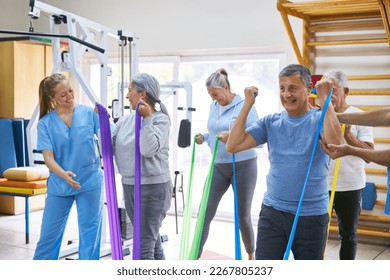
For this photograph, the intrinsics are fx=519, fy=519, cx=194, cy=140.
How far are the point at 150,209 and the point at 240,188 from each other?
0.96 m

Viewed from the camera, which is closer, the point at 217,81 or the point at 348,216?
the point at 348,216

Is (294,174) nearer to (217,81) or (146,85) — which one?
(146,85)

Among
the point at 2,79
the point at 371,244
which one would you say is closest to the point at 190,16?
the point at 2,79

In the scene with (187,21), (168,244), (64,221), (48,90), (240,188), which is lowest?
(168,244)

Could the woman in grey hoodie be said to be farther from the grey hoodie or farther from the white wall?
the white wall

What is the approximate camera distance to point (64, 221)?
2695 mm

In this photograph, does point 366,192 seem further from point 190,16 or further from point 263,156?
point 190,16

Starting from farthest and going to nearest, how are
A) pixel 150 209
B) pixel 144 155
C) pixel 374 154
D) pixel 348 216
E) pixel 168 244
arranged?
pixel 168 244
pixel 348 216
pixel 150 209
pixel 144 155
pixel 374 154

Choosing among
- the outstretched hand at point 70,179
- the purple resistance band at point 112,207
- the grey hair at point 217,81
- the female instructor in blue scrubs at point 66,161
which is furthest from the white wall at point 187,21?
the purple resistance band at point 112,207

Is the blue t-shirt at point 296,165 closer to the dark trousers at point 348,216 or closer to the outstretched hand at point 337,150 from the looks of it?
the outstretched hand at point 337,150

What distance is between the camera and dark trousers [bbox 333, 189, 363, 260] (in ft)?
8.50

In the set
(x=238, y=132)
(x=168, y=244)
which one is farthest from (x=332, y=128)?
(x=168, y=244)

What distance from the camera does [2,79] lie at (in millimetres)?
5207

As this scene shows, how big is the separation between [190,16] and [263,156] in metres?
1.52
